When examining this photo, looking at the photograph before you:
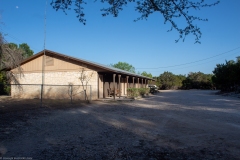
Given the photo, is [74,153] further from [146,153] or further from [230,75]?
[230,75]

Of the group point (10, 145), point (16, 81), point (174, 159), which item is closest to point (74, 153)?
point (10, 145)

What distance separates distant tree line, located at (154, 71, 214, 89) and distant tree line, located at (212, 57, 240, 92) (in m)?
21.5

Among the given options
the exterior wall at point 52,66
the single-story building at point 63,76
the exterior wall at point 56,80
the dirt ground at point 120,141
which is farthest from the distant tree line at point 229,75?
the dirt ground at point 120,141

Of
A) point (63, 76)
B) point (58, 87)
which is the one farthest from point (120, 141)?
point (58, 87)

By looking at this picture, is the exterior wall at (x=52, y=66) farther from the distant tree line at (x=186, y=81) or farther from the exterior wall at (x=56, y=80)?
the distant tree line at (x=186, y=81)

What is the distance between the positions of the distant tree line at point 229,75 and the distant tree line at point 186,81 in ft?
70.5

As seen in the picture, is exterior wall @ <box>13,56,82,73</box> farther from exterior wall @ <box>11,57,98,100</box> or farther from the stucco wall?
the stucco wall

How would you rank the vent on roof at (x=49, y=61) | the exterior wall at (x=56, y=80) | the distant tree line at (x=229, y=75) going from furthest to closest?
1. the distant tree line at (x=229, y=75)
2. the vent on roof at (x=49, y=61)
3. the exterior wall at (x=56, y=80)

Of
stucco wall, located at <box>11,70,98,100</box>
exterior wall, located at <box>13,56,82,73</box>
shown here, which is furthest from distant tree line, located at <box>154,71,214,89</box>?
exterior wall, located at <box>13,56,82,73</box>

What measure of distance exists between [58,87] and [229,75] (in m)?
24.1

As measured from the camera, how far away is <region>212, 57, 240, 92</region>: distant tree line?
24859mm

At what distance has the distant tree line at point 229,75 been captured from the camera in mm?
24859

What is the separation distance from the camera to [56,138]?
16.8 ft

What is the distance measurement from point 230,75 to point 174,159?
2723 centimetres
